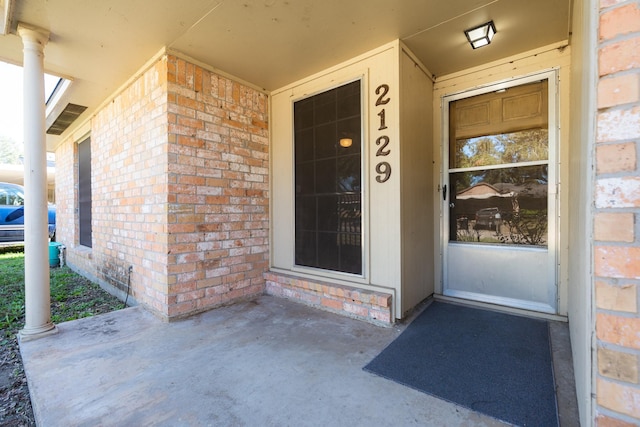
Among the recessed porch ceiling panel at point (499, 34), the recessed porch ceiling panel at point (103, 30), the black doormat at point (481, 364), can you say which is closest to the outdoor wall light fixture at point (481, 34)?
the recessed porch ceiling panel at point (499, 34)

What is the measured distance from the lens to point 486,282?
320cm

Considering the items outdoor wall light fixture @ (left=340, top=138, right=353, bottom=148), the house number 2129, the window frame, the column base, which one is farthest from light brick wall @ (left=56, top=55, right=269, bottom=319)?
the house number 2129

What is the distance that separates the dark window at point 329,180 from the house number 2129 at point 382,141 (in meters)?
0.22

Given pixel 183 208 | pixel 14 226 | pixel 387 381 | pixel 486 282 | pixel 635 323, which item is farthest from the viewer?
pixel 14 226

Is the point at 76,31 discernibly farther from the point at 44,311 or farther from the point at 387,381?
the point at 387,381

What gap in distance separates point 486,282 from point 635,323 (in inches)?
97.6

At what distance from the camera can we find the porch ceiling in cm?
227

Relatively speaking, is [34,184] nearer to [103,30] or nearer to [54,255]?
[103,30]

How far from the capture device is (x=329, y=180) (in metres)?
3.31

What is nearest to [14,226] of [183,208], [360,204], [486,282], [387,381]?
[183,208]

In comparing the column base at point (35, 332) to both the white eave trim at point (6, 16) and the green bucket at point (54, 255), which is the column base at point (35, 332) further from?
the green bucket at point (54, 255)

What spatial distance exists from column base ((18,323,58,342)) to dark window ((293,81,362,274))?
2388mm

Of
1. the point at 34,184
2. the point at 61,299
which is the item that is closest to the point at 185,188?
the point at 34,184

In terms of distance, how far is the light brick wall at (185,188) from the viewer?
2.91 metres
